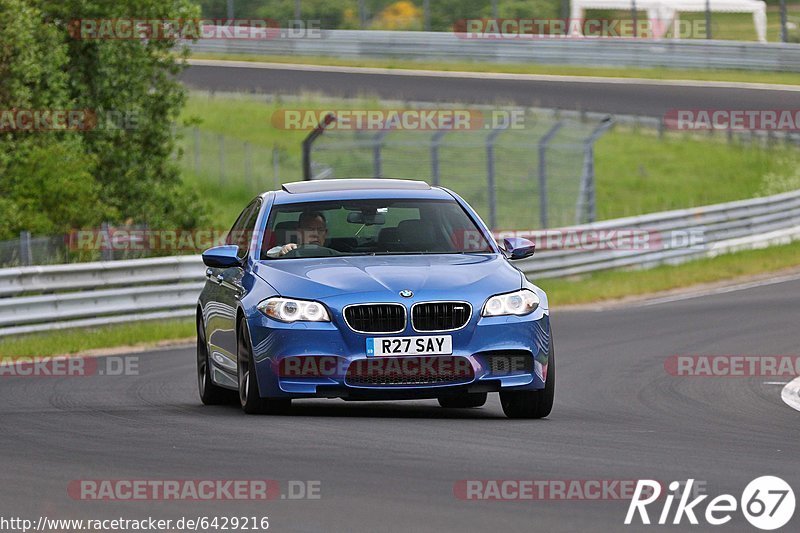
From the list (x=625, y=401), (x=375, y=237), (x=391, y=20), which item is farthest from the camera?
(x=391, y=20)

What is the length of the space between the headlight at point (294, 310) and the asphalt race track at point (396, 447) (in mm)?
620

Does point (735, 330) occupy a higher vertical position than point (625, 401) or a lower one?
lower

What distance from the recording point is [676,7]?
1751 inches

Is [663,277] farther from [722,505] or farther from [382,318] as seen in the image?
[722,505]

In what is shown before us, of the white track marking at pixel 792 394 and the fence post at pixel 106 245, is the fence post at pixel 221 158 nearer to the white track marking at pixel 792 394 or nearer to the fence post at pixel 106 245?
the fence post at pixel 106 245

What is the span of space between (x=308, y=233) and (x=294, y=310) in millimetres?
1168

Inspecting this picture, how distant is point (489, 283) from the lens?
1026 centimetres

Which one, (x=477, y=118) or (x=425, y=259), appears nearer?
(x=425, y=259)

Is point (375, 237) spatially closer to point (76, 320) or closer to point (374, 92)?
point (76, 320)

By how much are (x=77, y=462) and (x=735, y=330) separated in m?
11.4

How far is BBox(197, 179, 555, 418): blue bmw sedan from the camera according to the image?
32.7 feet

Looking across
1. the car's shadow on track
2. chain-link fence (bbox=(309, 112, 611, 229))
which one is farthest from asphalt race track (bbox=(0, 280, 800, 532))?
chain-link fence (bbox=(309, 112, 611, 229))

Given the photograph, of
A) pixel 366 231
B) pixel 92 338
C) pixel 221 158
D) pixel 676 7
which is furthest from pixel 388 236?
pixel 676 7

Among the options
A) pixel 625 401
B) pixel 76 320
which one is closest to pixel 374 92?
pixel 76 320
